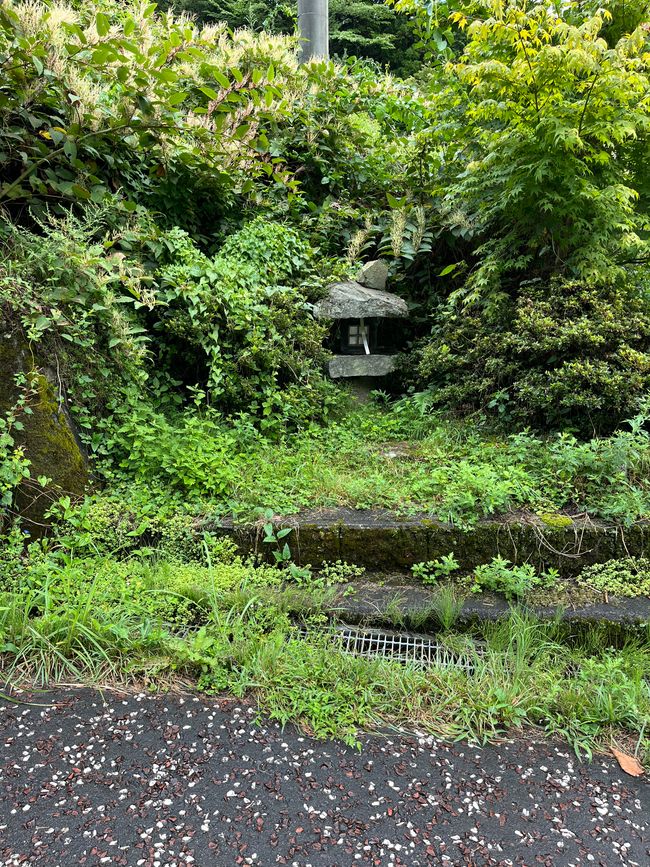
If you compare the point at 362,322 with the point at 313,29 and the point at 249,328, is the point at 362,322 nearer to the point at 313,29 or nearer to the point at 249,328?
the point at 249,328

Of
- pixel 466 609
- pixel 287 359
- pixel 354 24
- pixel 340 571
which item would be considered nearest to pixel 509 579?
pixel 466 609

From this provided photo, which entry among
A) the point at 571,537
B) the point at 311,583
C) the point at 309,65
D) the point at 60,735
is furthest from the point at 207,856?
the point at 309,65

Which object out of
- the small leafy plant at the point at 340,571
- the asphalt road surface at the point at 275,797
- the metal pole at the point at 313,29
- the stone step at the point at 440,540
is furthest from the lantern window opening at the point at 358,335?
the metal pole at the point at 313,29

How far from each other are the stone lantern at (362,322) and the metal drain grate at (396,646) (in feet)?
8.54

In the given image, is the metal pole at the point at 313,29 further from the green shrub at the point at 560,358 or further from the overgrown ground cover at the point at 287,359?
the green shrub at the point at 560,358

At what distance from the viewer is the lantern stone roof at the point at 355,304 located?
4758mm

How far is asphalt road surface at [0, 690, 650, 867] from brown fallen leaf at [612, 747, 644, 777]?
26 millimetres

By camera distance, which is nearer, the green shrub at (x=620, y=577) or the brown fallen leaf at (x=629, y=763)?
the brown fallen leaf at (x=629, y=763)

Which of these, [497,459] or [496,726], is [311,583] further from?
[497,459]

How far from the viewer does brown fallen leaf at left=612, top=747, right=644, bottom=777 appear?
2.06 meters

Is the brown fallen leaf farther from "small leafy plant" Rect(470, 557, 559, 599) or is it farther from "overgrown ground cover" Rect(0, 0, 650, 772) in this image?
"small leafy plant" Rect(470, 557, 559, 599)

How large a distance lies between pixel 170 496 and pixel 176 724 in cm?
148

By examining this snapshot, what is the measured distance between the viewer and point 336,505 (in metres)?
3.39

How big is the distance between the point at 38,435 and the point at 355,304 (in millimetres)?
2747
